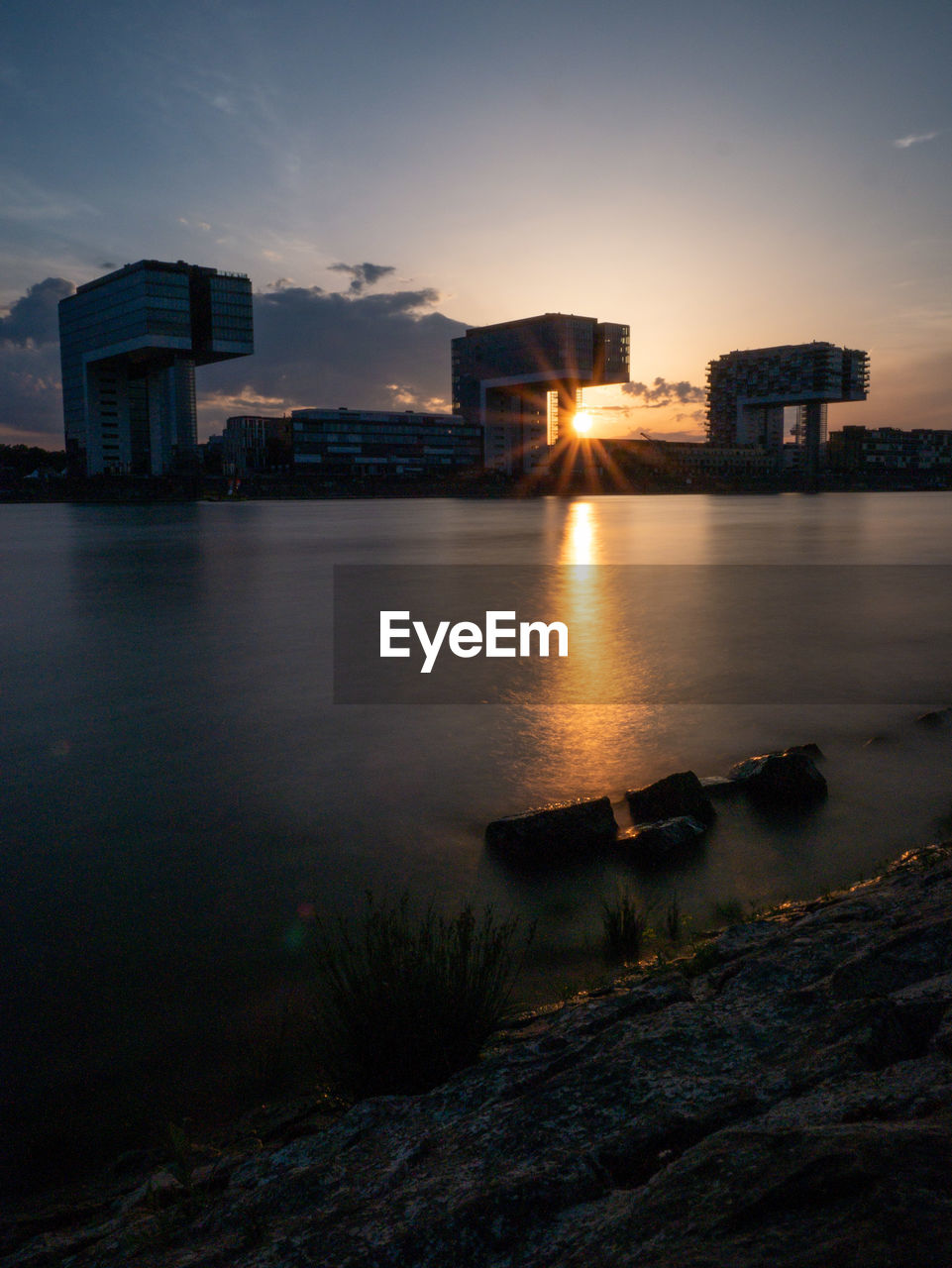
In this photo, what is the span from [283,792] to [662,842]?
16.3 feet

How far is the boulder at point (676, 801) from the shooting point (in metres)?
9.91

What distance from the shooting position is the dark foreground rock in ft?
8.21

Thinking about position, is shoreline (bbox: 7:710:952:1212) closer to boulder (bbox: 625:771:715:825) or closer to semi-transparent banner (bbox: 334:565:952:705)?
boulder (bbox: 625:771:715:825)

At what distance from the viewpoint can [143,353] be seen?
169625mm

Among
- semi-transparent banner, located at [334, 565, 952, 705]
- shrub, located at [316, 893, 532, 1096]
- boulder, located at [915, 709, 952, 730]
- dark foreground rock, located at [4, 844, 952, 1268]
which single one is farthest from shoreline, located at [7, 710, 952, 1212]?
semi-transparent banner, located at [334, 565, 952, 705]

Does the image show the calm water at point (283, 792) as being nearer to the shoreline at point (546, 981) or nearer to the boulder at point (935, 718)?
the shoreline at point (546, 981)

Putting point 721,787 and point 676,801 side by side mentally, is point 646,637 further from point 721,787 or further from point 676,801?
point 676,801

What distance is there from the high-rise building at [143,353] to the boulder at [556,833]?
172957 mm

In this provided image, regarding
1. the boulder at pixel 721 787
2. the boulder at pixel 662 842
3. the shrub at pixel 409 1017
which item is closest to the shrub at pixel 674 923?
the boulder at pixel 662 842

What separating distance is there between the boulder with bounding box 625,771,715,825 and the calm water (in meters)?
0.30

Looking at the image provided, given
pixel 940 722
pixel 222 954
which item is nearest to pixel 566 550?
pixel 940 722

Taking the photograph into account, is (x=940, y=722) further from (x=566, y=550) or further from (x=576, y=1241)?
(x=566, y=550)

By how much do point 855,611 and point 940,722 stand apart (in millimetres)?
15022

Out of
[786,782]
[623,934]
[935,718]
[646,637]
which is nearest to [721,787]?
[786,782]
